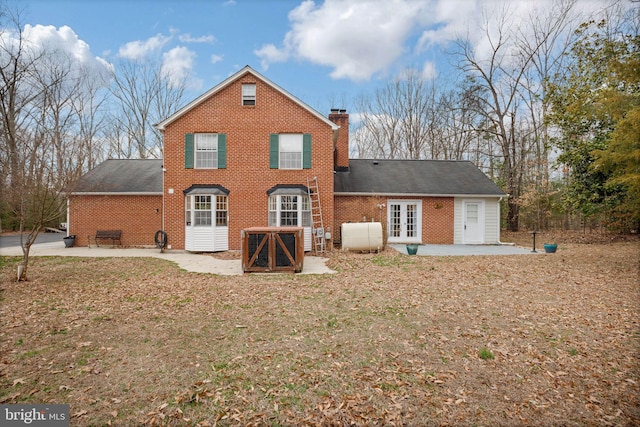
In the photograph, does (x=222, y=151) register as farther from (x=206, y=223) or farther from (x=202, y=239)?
(x=202, y=239)

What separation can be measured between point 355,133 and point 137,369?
98.0 feet

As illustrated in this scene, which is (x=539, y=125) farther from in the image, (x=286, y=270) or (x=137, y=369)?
(x=137, y=369)

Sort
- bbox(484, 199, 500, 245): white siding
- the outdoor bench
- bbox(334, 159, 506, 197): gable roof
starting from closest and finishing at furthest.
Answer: the outdoor bench < bbox(334, 159, 506, 197): gable roof < bbox(484, 199, 500, 245): white siding

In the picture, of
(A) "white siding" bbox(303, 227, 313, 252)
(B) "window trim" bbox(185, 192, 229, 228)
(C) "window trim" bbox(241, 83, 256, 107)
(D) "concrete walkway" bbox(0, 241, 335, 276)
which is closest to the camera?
(D) "concrete walkway" bbox(0, 241, 335, 276)

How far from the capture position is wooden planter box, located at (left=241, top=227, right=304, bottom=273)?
9117 millimetres

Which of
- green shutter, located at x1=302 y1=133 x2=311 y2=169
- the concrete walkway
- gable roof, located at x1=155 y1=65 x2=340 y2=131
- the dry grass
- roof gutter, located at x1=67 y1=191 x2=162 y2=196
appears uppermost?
gable roof, located at x1=155 y1=65 x2=340 y2=131

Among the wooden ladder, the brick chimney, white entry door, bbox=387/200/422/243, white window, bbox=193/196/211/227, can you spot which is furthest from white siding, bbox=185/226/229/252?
white entry door, bbox=387/200/422/243

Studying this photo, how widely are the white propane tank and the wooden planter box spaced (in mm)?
4156

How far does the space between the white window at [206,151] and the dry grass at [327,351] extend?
7.27 meters

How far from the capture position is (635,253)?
11734mm

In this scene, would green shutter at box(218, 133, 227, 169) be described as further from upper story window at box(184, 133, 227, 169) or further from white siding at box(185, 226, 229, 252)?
white siding at box(185, 226, 229, 252)

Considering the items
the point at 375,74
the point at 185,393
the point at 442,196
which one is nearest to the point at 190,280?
the point at 185,393

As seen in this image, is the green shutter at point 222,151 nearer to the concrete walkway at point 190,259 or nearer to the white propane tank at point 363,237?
the concrete walkway at point 190,259

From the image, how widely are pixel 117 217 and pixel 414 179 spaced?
15451mm
